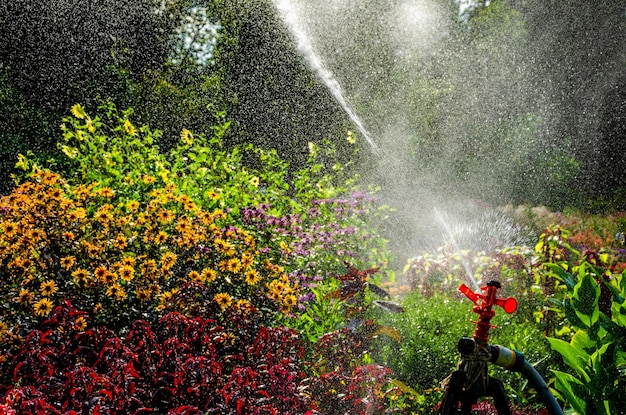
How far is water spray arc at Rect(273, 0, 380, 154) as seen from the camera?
958 centimetres

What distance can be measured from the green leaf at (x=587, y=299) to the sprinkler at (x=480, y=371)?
77 cm

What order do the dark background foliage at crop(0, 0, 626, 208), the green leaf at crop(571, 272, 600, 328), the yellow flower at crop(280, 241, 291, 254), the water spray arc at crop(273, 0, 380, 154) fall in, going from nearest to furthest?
the green leaf at crop(571, 272, 600, 328)
the yellow flower at crop(280, 241, 291, 254)
the dark background foliage at crop(0, 0, 626, 208)
the water spray arc at crop(273, 0, 380, 154)

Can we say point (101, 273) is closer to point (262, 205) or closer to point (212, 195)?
point (212, 195)

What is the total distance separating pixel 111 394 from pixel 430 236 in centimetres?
591

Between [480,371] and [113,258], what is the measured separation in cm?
173

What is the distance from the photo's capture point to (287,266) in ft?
10.6

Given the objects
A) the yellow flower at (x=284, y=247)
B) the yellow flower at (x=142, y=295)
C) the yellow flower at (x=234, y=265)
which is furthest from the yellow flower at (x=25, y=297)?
the yellow flower at (x=284, y=247)

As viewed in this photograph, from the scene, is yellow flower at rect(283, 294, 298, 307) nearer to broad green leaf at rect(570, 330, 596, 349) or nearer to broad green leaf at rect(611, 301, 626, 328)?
broad green leaf at rect(570, 330, 596, 349)

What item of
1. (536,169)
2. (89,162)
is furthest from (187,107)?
(536,169)

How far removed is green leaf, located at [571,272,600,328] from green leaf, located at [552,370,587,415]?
23cm

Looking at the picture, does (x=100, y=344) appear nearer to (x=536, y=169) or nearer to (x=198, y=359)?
(x=198, y=359)

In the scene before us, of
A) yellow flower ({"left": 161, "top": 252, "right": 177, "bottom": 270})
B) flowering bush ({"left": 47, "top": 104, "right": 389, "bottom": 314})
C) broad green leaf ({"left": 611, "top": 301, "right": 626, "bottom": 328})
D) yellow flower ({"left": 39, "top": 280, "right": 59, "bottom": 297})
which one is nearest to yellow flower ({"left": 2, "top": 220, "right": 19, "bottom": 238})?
yellow flower ({"left": 39, "top": 280, "right": 59, "bottom": 297})

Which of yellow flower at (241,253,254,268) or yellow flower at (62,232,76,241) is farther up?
yellow flower at (241,253,254,268)

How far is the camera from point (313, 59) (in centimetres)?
1013
